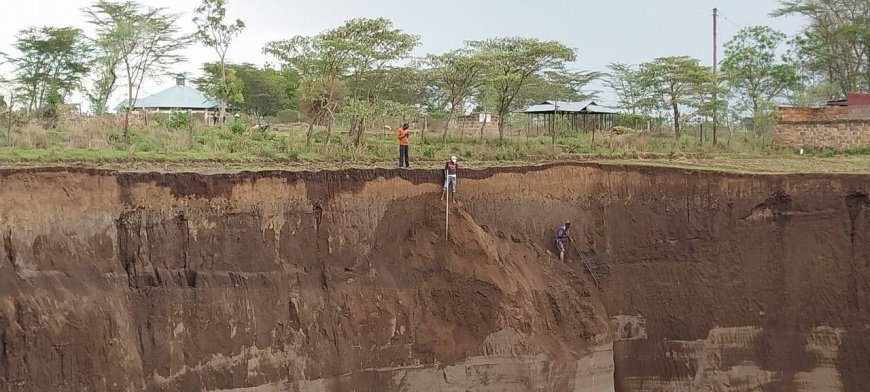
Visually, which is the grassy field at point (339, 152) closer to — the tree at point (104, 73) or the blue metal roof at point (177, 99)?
the tree at point (104, 73)

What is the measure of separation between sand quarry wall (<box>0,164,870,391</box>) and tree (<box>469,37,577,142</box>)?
28.2 ft

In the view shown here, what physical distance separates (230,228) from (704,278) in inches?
384

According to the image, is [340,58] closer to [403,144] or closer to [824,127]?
[403,144]

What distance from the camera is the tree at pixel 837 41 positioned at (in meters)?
30.3

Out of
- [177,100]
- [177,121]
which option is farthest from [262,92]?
[177,121]

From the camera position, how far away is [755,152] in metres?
23.2

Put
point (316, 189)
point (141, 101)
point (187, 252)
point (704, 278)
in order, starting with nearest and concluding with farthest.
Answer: point (187, 252) → point (316, 189) → point (704, 278) → point (141, 101)

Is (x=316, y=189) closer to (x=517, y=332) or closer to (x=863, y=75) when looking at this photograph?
(x=517, y=332)

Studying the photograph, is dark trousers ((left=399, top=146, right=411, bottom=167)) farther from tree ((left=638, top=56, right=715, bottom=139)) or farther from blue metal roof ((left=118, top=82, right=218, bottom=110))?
blue metal roof ((left=118, top=82, right=218, bottom=110))

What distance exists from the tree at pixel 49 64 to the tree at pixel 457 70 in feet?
43.6

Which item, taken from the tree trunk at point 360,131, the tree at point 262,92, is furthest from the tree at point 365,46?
the tree at point 262,92

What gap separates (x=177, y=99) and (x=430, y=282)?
94.9 feet

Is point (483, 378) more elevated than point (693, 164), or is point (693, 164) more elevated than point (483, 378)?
point (693, 164)

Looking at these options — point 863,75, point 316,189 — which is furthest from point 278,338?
point 863,75
